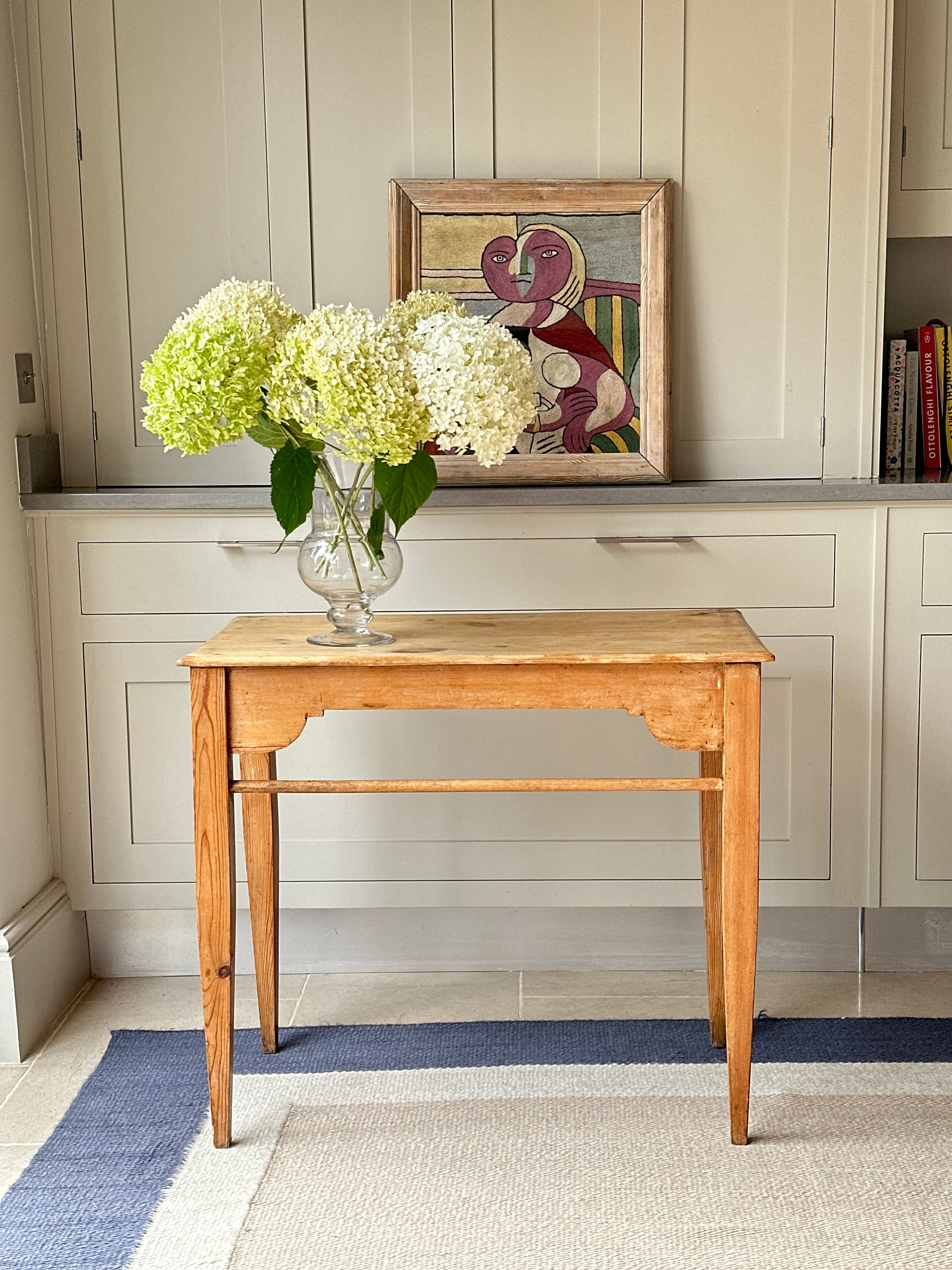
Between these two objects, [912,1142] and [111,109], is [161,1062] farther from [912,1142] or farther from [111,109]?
[111,109]

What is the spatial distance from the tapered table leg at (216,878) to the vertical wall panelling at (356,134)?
3.77ft

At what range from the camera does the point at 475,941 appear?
2.71 meters

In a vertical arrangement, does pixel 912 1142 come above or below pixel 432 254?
below

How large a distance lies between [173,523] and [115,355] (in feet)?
1.47

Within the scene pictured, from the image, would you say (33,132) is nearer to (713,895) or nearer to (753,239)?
(753,239)

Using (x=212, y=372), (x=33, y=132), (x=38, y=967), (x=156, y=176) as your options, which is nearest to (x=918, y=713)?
(x=212, y=372)

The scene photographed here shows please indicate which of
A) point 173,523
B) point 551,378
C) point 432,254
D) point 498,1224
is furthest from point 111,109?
point 498,1224

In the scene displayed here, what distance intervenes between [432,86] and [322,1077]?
79.6 inches

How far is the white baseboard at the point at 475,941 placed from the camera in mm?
2695

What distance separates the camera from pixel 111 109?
2617 millimetres

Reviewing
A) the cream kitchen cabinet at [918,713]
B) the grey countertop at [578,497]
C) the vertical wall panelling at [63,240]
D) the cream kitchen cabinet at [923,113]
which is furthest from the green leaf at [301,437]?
the cream kitchen cabinet at [923,113]

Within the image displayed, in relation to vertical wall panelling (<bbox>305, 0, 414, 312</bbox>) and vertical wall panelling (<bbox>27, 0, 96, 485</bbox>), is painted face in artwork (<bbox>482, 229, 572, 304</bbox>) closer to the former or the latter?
vertical wall panelling (<bbox>305, 0, 414, 312</bbox>)

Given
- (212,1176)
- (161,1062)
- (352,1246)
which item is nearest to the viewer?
(352,1246)

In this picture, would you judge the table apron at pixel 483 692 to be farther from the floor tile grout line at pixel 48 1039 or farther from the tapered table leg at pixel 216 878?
the floor tile grout line at pixel 48 1039
